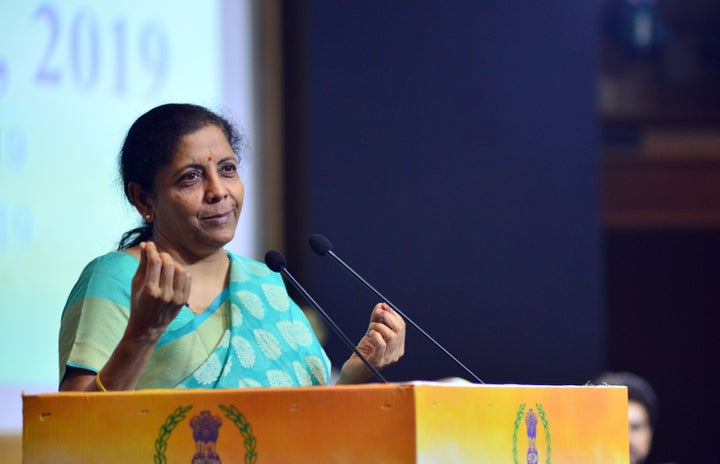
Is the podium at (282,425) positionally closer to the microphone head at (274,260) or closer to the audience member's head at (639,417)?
the microphone head at (274,260)

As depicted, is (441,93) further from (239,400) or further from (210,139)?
(239,400)

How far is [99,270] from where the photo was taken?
169cm

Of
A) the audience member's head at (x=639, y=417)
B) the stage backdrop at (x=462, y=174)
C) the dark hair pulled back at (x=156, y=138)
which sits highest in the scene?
the dark hair pulled back at (x=156, y=138)

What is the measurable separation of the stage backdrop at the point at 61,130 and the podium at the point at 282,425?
194cm

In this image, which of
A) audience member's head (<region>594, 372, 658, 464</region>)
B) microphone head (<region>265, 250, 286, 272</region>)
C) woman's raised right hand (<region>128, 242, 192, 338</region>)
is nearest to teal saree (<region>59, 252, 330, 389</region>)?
microphone head (<region>265, 250, 286, 272</region>)

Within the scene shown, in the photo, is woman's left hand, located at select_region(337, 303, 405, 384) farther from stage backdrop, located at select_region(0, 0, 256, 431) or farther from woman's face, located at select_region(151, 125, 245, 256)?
stage backdrop, located at select_region(0, 0, 256, 431)

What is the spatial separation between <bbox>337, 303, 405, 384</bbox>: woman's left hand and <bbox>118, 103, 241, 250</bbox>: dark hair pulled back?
1.25 ft

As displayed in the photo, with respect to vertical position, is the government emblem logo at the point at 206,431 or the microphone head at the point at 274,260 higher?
the microphone head at the point at 274,260

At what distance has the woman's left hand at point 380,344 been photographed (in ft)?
5.74

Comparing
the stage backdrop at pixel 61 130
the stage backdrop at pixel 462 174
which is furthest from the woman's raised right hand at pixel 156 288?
the stage backdrop at pixel 462 174

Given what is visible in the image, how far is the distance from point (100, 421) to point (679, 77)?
506 cm

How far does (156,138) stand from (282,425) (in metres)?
0.62

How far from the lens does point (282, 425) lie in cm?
134

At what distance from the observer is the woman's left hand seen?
1748 mm
